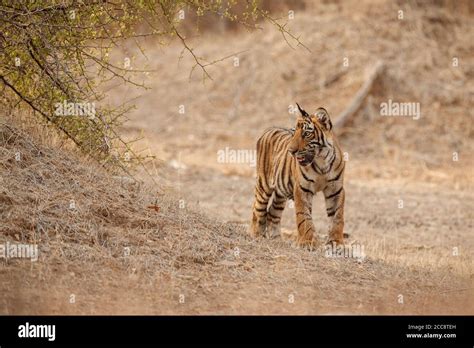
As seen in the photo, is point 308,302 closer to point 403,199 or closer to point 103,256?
point 103,256

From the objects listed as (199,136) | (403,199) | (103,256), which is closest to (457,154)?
(403,199)

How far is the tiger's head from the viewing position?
8.99 m

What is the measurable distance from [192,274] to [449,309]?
246 cm

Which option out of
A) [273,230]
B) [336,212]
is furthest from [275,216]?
[336,212]

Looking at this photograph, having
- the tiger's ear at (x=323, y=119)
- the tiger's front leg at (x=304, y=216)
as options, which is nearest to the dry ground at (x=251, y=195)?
the tiger's front leg at (x=304, y=216)

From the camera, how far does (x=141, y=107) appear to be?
79.9 feet

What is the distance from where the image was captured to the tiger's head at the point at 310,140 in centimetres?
899

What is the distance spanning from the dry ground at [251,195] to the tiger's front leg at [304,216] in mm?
262

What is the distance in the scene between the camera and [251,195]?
15000 millimetres

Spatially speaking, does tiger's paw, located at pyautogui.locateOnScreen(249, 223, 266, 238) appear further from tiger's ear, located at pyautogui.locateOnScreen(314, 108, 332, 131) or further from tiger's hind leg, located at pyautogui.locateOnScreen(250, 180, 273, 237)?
tiger's ear, located at pyautogui.locateOnScreen(314, 108, 332, 131)

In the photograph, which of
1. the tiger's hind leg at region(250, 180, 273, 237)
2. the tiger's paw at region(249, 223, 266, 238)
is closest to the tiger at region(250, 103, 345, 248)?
the tiger's hind leg at region(250, 180, 273, 237)

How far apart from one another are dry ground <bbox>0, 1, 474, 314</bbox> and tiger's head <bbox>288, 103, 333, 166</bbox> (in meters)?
1.06

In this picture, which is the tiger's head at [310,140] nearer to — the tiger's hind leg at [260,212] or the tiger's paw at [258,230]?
the tiger's hind leg at [260,212]

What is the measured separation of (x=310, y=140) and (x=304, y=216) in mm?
948
